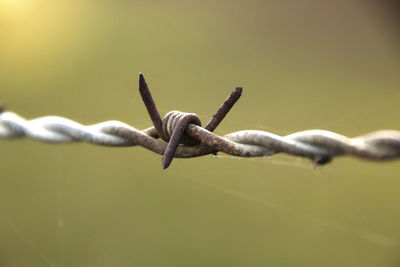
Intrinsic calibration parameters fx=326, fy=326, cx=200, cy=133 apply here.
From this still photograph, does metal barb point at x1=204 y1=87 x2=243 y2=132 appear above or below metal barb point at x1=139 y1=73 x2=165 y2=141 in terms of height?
above

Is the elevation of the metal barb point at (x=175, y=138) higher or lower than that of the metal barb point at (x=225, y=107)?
lower

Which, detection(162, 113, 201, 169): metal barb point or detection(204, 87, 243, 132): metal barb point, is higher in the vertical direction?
detection(204, 87, 243, 132): metal barb point

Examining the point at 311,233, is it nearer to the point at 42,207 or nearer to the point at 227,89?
the point at 227,89

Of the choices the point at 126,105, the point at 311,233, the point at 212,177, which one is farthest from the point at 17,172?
the point at 311,233
